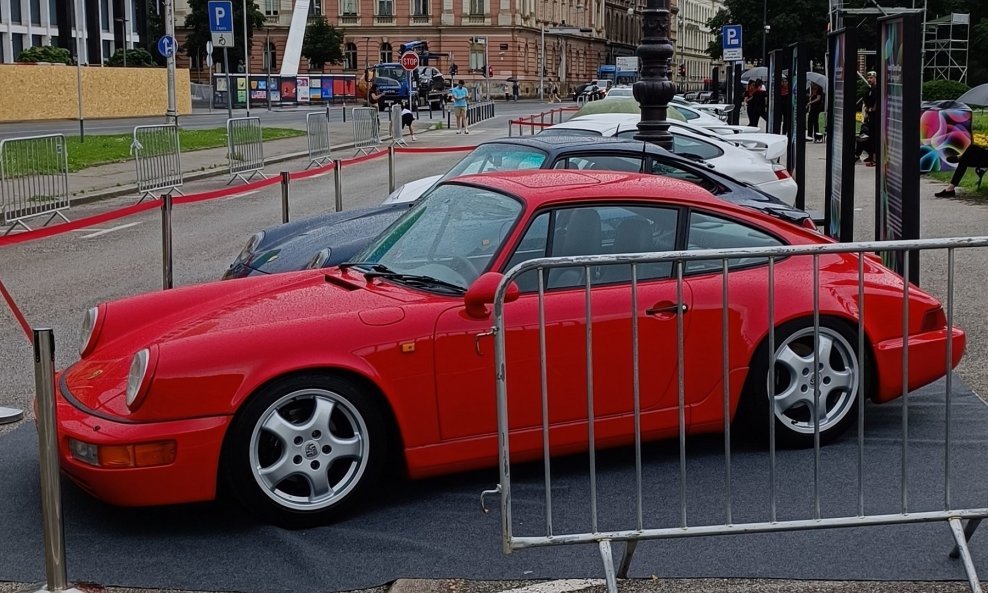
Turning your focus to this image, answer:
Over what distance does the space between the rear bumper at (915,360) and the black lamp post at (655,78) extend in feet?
22.4

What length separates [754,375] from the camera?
5.33m

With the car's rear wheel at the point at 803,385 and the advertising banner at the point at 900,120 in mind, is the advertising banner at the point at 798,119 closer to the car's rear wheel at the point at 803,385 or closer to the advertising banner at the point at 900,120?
the advertising banner at the point at 900,120

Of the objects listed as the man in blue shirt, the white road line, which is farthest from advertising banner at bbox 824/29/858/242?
the man in blue shirt

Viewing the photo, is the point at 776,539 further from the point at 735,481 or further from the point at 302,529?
the point at 302,529

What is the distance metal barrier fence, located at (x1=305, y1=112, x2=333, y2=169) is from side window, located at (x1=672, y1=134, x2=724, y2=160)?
12005 mm

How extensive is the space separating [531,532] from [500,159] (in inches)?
222

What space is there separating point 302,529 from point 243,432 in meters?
0.48

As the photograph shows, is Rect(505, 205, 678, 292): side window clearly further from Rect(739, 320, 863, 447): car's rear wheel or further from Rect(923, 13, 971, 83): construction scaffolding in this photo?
Rect(923, 13, 971, 83): construction scaffolding

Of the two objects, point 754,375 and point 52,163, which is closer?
point 754,375

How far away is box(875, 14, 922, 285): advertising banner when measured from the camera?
25.8 feet

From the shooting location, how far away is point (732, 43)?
120 feet

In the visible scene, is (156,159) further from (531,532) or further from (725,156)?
(531,532)

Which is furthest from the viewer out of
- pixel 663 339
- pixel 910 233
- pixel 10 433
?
pixel 910 233

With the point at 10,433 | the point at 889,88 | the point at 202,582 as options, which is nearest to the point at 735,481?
the point at 202,582
